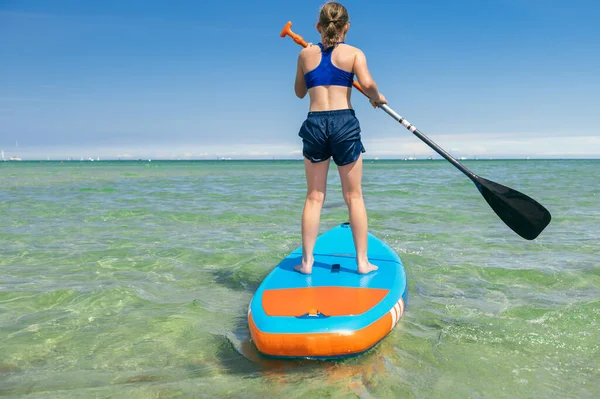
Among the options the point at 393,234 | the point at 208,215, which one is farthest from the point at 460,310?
the point at 208,215

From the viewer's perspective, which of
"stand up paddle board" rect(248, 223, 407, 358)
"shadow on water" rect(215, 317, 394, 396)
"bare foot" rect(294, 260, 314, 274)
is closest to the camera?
"shadow on water" rect(215, 317, 394, 396)

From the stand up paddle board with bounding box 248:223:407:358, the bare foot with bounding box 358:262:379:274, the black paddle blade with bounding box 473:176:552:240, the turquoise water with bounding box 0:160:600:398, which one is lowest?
the turquoise water with bounding box 0:160:600:398

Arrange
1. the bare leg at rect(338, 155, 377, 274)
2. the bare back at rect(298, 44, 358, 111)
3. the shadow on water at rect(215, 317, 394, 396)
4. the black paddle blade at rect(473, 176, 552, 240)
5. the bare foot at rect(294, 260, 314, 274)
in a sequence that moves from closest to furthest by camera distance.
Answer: the shadow on water at rect(215, 317, 394, 396) < the bare back at rect(298, 44, 358, 111) < the bare leg at rect(338, 155, 377, 274) < the bare foot at rect(294, 260, 314, 274) < the black paddle blade at rect(473, 176, 552, 240)

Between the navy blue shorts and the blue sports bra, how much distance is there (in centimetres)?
22

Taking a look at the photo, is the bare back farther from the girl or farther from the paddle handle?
the paddle handle

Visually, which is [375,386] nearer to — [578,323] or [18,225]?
[578,323]

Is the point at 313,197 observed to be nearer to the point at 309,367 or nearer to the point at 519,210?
the point at 309,367

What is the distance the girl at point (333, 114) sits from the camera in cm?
357

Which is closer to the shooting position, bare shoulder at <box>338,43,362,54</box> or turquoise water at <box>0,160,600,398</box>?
turquoise water at <box>0,160,600,398</box>

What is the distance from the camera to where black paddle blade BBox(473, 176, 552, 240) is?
4262mm

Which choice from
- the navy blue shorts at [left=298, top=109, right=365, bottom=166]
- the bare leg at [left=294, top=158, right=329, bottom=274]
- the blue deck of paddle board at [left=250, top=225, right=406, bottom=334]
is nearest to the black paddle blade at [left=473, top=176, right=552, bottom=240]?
the blue deck of paddle board at [left=250, top=225, right=406, bottom=334]

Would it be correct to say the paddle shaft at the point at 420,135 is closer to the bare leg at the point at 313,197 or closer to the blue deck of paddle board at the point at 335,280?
the bare leg at the point at 313,197

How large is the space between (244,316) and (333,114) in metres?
1.76

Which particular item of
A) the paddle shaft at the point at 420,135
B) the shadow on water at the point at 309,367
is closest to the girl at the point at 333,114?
the paddle shaft at the point at 420,135
